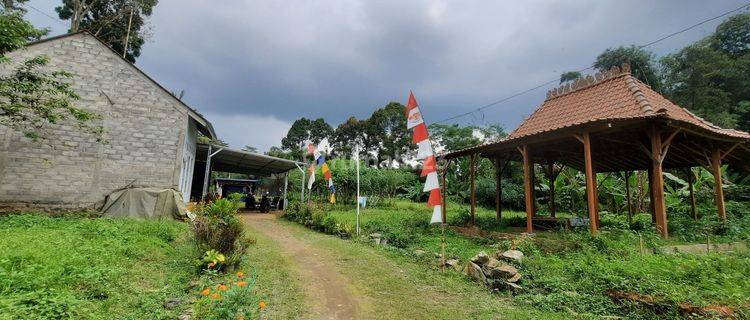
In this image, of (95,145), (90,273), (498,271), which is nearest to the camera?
(90,273)

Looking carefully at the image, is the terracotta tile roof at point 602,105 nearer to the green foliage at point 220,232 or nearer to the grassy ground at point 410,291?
the grassy ground at point 410,291

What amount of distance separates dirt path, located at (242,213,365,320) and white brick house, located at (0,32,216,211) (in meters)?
6.20

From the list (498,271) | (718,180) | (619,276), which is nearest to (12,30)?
(498,271)

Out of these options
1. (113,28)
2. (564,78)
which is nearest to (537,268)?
(113,28)

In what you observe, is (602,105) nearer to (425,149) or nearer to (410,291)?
(425,149)

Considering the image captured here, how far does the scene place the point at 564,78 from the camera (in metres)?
36.0

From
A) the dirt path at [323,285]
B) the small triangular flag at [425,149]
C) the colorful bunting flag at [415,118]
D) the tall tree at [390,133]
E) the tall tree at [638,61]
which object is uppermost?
the tall tree at [638,61]

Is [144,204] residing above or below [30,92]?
below

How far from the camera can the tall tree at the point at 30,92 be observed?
9.16 meters

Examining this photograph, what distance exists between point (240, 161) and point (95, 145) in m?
9.43

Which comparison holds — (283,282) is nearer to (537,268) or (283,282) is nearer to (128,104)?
(537,268)

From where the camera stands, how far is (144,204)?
11.7 m

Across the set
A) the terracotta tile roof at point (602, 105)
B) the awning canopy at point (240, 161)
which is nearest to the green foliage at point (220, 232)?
the terracotta tile roof at point (602, 105)

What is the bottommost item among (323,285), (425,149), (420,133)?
(323,285)
